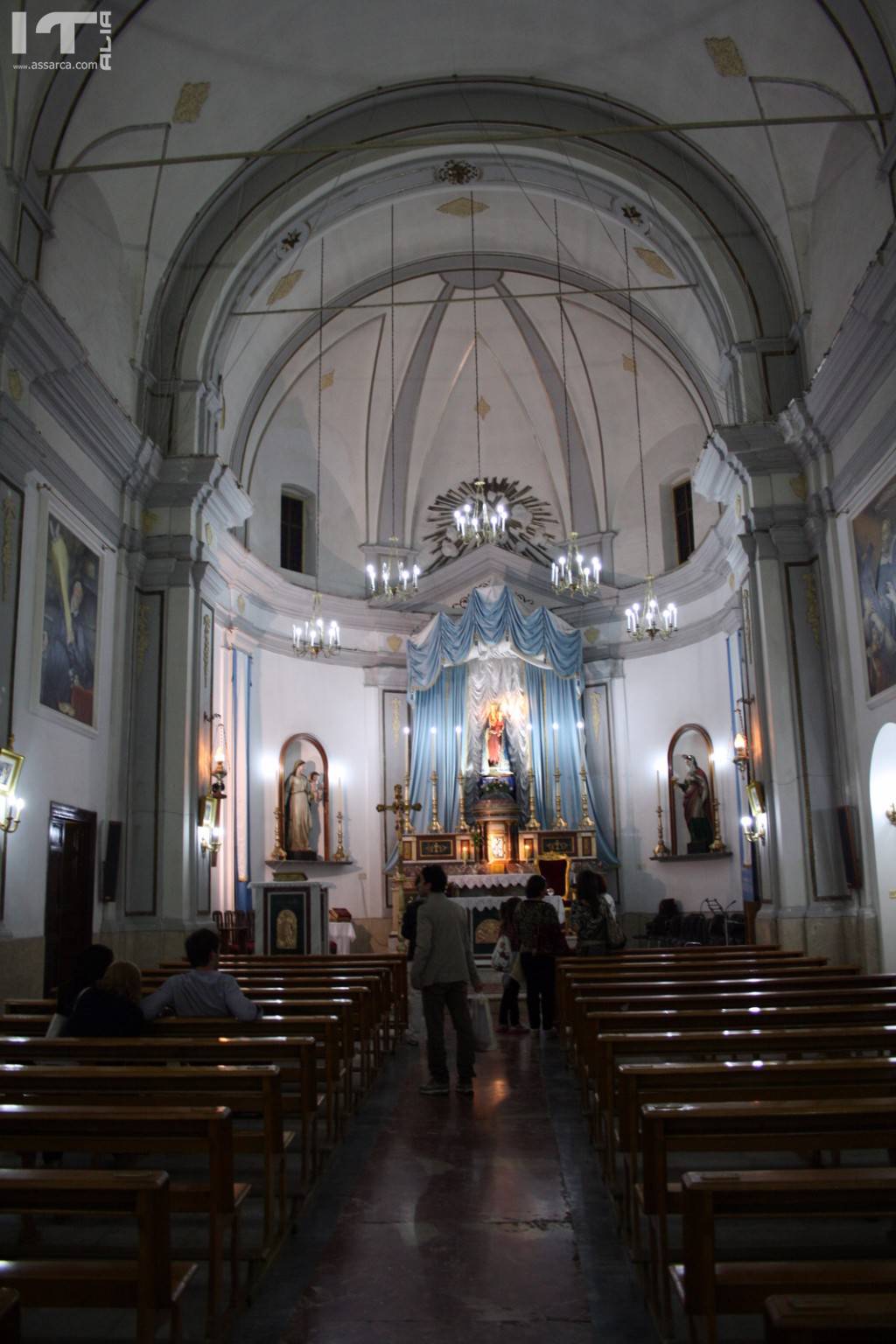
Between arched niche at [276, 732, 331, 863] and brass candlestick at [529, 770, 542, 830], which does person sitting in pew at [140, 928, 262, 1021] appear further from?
brass candlestick at [529, 770, 542, 830]

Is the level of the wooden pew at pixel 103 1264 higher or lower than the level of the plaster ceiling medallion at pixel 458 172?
lower

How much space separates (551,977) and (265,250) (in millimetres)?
9664

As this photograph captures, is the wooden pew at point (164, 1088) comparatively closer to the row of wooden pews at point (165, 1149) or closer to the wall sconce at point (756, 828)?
the row of wooden pews at point (165, 1149)

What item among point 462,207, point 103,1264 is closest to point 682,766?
point 462,207

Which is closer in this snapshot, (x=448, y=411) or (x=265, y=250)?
(x=265, y=250)

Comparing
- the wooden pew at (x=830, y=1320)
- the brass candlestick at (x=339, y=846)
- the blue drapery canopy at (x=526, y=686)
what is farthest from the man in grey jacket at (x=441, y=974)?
the blue drapery canopy at (x=526, y=686)

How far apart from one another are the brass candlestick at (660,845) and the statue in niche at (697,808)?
24.2 inches

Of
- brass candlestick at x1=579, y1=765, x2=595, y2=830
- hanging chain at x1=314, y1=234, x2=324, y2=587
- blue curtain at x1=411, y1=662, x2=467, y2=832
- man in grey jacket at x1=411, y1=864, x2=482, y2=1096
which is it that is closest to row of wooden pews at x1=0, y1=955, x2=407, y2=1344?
man in grey jacket at x1=411, y1=864, x2=482, y2=1096

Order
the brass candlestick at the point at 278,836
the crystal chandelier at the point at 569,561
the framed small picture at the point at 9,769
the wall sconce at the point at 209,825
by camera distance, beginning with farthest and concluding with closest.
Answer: the brass candlestick at the point at 278,836
the crystal chandelier at the point at 569,561
the wall sconce at the point at 209,825
the framed small picture at the point at 9,769

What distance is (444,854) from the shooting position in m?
17.7

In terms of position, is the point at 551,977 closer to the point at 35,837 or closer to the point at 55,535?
the point at 35,837

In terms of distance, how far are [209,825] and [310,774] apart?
4.70m

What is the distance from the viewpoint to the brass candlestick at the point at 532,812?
1808 cm

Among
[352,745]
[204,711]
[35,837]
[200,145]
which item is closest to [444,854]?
[352,745]
